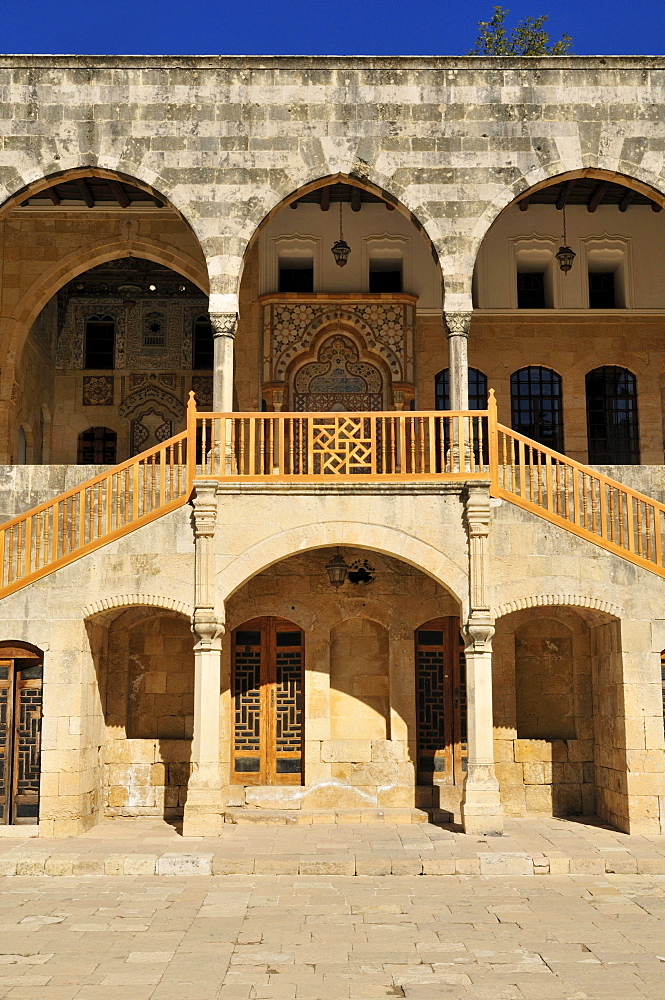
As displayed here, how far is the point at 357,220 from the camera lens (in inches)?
674

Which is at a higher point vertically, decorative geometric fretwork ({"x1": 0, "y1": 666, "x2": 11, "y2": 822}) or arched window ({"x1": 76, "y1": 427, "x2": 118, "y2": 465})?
arched window ({"x1": 76, "y1": 427, "x2": 118, "y2": 465})

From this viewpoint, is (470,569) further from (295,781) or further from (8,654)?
(8,654)

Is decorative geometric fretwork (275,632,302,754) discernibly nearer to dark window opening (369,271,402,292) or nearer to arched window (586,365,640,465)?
dark window opening (369,271,402,292)

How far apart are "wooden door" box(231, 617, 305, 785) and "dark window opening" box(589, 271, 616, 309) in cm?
718

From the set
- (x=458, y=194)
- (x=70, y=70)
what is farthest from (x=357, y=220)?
(x=70, y=70)

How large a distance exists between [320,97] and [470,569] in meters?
6.06

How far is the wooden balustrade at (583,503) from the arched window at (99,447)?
821 centimetres

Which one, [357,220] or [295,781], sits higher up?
[357,220]

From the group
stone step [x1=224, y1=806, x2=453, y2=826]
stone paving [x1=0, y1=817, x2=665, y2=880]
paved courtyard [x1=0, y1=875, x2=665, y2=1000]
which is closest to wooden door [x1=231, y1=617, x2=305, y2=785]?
stone step [x1=224, y1=806, x2=453, y2=826]

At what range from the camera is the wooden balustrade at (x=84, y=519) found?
1250 centimetres

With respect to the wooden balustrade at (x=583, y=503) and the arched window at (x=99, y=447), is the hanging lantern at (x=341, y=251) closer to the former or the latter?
the wooden balustrade at (x=583, y=503)

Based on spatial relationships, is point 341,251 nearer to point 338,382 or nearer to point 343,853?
point 338,382

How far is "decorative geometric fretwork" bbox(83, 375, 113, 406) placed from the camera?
18797 millimetres

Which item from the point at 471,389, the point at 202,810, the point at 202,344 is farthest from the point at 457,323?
the point at 202,344
